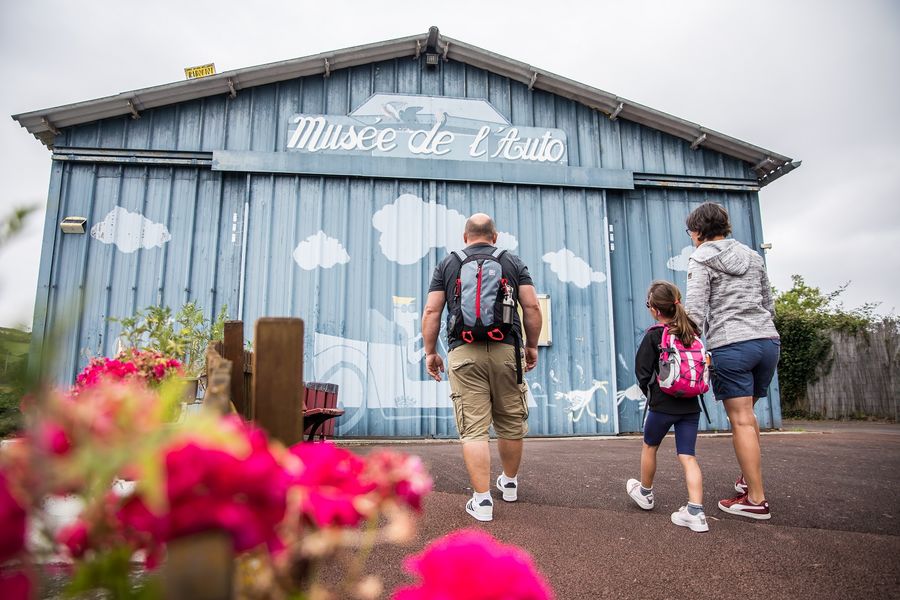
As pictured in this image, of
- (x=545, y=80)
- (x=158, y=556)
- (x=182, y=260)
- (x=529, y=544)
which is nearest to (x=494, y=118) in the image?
(x=545, y=80)

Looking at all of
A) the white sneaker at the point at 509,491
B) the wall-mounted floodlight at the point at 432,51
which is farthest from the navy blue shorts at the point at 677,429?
the wall-mounted floodlight at the point at 432,51

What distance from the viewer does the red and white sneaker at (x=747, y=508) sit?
327 centimetres

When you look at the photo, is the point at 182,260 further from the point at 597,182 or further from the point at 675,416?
the point at 675,416

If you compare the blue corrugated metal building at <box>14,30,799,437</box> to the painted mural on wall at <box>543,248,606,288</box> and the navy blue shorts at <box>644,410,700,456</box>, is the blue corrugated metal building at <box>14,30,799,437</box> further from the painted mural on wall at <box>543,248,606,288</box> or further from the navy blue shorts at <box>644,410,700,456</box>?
the navy blue shorts at <box>644,410,700,456</box>

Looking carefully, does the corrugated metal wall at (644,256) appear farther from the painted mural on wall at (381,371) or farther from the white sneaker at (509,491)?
the white sneaker at (509,491)

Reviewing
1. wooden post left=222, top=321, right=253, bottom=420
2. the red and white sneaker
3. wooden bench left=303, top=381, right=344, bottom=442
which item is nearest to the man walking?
the red and white sneaker

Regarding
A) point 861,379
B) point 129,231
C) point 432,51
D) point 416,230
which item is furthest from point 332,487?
point 861,379

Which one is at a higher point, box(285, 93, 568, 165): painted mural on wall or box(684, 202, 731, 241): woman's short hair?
box(285, 93, 568, 165): painted mural on wall

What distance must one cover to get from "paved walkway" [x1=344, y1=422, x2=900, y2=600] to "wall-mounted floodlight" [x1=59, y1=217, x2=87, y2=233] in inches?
258

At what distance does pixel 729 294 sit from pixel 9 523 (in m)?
3.74

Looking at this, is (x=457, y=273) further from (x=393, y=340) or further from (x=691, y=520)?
(x=393, y=340)

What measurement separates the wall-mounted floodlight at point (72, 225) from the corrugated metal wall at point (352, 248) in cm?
14

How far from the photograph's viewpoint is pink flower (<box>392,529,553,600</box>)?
0.62m

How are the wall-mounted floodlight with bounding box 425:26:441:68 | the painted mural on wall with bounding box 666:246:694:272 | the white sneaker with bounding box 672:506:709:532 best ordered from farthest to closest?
the painted mural on wall with bounding box 666:246:694:272 → the wall-mounted floodlight with bounding box 425:26:441:68 → the white sneaker with bounding box 672:506:709:532
